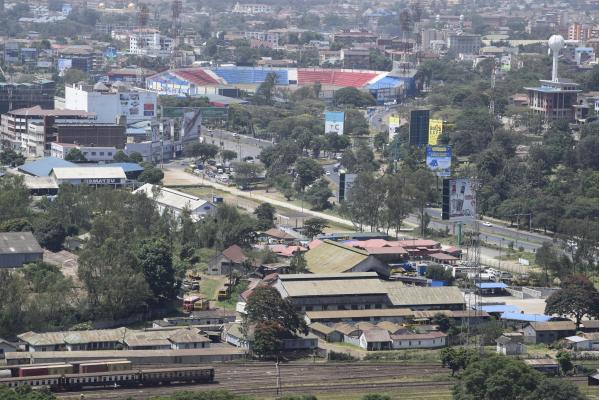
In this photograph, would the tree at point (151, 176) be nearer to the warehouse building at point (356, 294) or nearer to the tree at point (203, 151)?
the tree at point (203, 151)

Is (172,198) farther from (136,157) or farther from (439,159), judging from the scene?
(439,159)

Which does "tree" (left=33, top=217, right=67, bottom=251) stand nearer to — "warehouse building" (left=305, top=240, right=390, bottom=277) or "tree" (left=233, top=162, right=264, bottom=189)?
"warehouse building" (left=305, top=240, right=390, bottom=277)

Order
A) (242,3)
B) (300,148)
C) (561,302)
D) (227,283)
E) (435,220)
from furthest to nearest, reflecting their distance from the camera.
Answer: (242,3) < (300,148) < (435,220) < (227,283) < (561,302)

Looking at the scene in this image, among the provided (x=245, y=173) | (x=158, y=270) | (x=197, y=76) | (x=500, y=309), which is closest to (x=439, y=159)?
(x=245, y=173)

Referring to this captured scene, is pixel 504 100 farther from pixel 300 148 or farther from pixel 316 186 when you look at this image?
pixel 316 186

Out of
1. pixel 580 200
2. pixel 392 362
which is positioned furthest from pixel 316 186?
pixel 392 362

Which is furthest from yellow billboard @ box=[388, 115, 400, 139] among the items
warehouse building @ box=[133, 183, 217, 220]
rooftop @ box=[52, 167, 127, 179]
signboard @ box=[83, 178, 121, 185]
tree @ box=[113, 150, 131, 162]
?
warehouse building @ box=[133, 183, 217, 220]

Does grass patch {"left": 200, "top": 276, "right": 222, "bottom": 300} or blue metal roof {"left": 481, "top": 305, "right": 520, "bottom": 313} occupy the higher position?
grass patch {"left": 200, "top": 276, "right": 222, "bottom": 300}
